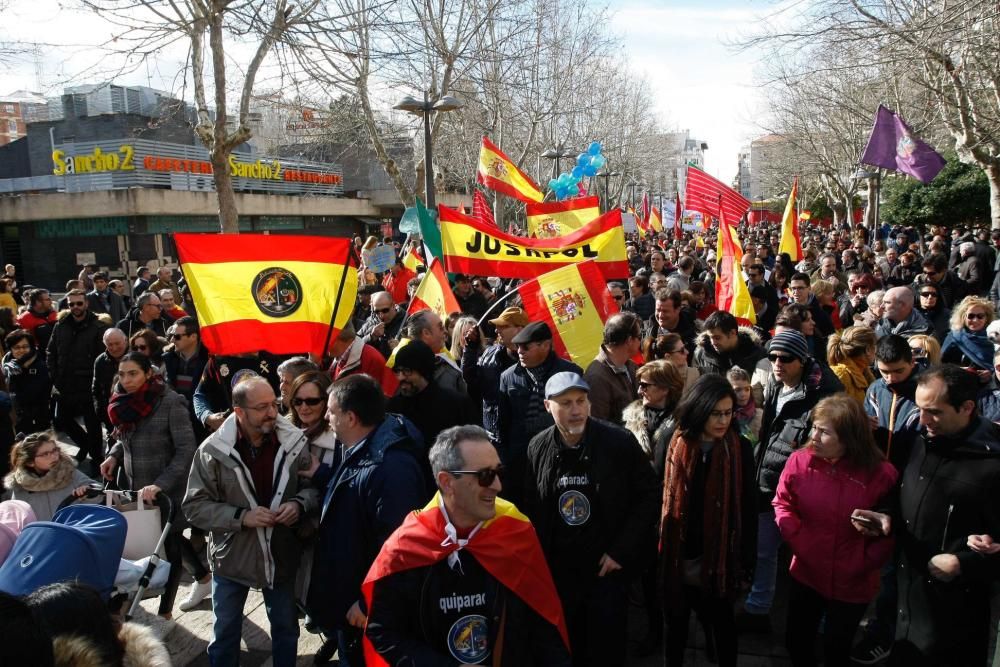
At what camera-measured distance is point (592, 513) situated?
345 cm

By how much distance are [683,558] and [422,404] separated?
168cm

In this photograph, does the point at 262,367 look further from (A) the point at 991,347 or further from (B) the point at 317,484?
(A) the point at 991,347

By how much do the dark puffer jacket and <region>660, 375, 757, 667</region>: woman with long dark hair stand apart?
479 millimetres

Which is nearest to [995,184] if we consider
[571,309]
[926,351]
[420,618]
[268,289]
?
[926,351]

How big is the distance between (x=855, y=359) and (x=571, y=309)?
201 cm

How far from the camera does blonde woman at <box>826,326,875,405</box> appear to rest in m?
4.98

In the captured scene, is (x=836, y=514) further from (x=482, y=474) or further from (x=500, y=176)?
(x=500, y=176)

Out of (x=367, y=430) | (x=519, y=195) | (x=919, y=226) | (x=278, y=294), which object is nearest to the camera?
(x=367, y=430)

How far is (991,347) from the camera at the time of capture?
560 centimetres

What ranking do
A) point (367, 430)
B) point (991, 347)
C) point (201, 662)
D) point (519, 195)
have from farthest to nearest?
1. point (519, 195)
2. point (991, 347)
3. point (201, 662)
4. point (367, 430)

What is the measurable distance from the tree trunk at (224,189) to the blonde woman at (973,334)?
946 cm

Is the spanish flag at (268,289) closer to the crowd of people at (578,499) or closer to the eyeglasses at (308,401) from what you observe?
the crowd of people at (578,499)

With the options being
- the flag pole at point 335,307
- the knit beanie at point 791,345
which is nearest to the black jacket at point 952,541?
the knit beanie at point 791,345

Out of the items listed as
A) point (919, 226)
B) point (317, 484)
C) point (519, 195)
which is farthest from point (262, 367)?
point (919, 226)
